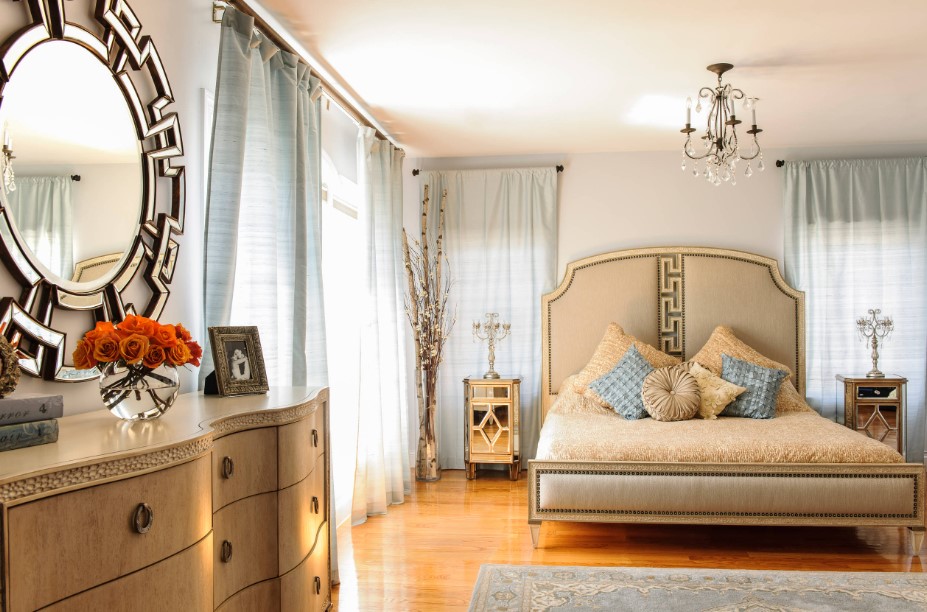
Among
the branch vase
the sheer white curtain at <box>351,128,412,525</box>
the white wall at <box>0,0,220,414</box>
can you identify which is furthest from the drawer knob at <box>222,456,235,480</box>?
the branch vase

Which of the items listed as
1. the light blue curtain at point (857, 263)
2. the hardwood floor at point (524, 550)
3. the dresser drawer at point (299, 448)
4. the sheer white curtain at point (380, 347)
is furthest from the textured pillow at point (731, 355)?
the dresser drawer at point (299, 448)

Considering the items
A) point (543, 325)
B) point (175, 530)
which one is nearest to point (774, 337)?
point (543, 325)

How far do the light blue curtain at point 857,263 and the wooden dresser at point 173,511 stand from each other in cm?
451

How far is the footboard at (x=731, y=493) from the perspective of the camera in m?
3.77

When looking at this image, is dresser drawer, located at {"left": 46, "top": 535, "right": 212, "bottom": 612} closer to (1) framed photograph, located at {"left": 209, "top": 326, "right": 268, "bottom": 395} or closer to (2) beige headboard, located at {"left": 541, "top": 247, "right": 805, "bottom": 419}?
(1) framed photograph, located at {"left": 209, "top": 326, "right": 268, "bottom": 395}

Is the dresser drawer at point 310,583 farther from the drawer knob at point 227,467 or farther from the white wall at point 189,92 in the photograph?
the white wall at point 189,92

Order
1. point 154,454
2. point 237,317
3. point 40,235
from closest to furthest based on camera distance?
point 154,454 < point 40,235 < point 237,317

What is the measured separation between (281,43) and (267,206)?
769mm

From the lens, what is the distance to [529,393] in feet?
19.2

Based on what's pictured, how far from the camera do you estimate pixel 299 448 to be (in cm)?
230

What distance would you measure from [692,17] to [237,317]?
2.28 meters

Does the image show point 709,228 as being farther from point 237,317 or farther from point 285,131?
point 237,317

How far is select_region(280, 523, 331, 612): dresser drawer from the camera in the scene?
2258mm

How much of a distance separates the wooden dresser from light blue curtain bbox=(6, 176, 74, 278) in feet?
1.41
